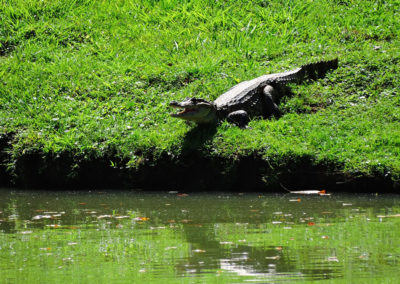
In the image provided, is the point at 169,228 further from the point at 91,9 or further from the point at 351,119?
the point at 91,9

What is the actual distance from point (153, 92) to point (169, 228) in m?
5.43

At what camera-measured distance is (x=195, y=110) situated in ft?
29.5

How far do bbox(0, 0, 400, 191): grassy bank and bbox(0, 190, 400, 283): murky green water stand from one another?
857mm

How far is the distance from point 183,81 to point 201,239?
6378 millimetres

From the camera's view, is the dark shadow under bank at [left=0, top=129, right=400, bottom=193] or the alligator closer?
the dark shadow under bank at [left=0, top=129, right=400, bottom=193]

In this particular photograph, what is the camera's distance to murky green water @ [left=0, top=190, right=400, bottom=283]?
13.4ft

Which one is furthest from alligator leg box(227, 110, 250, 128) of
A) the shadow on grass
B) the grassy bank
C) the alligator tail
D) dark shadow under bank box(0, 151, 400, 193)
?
the alligator tail

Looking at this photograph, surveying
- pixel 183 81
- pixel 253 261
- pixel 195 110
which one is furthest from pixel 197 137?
pixel 253 261

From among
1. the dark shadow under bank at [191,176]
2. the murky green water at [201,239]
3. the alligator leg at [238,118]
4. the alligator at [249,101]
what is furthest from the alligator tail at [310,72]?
the murky green water at [201,239]

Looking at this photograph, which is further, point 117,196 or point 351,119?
point 351,119

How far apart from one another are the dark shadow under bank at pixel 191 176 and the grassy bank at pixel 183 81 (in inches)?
1.2

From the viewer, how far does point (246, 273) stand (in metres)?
4.04

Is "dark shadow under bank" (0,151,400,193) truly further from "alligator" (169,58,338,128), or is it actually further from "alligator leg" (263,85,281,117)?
"alligator leg" (263,85,281,117)

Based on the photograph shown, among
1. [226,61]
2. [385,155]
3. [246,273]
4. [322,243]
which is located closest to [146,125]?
[226,61]
